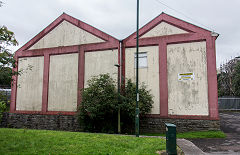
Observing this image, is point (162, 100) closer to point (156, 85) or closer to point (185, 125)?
point (156, 85)

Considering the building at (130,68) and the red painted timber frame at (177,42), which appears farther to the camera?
the building at (130,68)

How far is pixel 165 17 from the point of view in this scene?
16781 millimetres

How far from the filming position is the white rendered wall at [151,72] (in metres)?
16.3

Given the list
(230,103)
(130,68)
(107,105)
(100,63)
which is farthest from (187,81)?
(230,103)

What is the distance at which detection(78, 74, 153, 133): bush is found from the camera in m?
15.3

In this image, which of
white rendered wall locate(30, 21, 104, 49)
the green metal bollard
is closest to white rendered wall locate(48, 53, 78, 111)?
white rendered wall locate(30, 21, 104, 49)

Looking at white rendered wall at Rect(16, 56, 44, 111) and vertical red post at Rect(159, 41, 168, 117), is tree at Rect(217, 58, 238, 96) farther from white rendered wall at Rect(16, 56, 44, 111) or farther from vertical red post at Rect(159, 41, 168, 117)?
white rendered wall at Rect(16, 56, 44, 111)

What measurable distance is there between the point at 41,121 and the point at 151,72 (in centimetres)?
1123

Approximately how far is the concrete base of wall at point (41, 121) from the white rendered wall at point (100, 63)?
139 inches

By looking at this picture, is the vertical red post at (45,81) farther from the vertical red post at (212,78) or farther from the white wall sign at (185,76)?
the vertical red post at (212,78)

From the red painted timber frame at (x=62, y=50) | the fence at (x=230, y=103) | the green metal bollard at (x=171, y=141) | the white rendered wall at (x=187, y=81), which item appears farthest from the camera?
the fence at (x=230, y=103)

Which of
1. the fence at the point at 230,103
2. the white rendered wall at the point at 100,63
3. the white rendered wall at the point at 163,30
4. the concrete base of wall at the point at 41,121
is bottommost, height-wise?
the concrete base of wall at the point at 41,121

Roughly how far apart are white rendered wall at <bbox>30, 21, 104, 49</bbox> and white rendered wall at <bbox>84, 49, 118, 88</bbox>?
1.34 metres

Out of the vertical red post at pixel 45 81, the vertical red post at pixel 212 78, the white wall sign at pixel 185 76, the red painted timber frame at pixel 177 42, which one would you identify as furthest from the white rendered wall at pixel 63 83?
the vertical red post at pixel 212 78
